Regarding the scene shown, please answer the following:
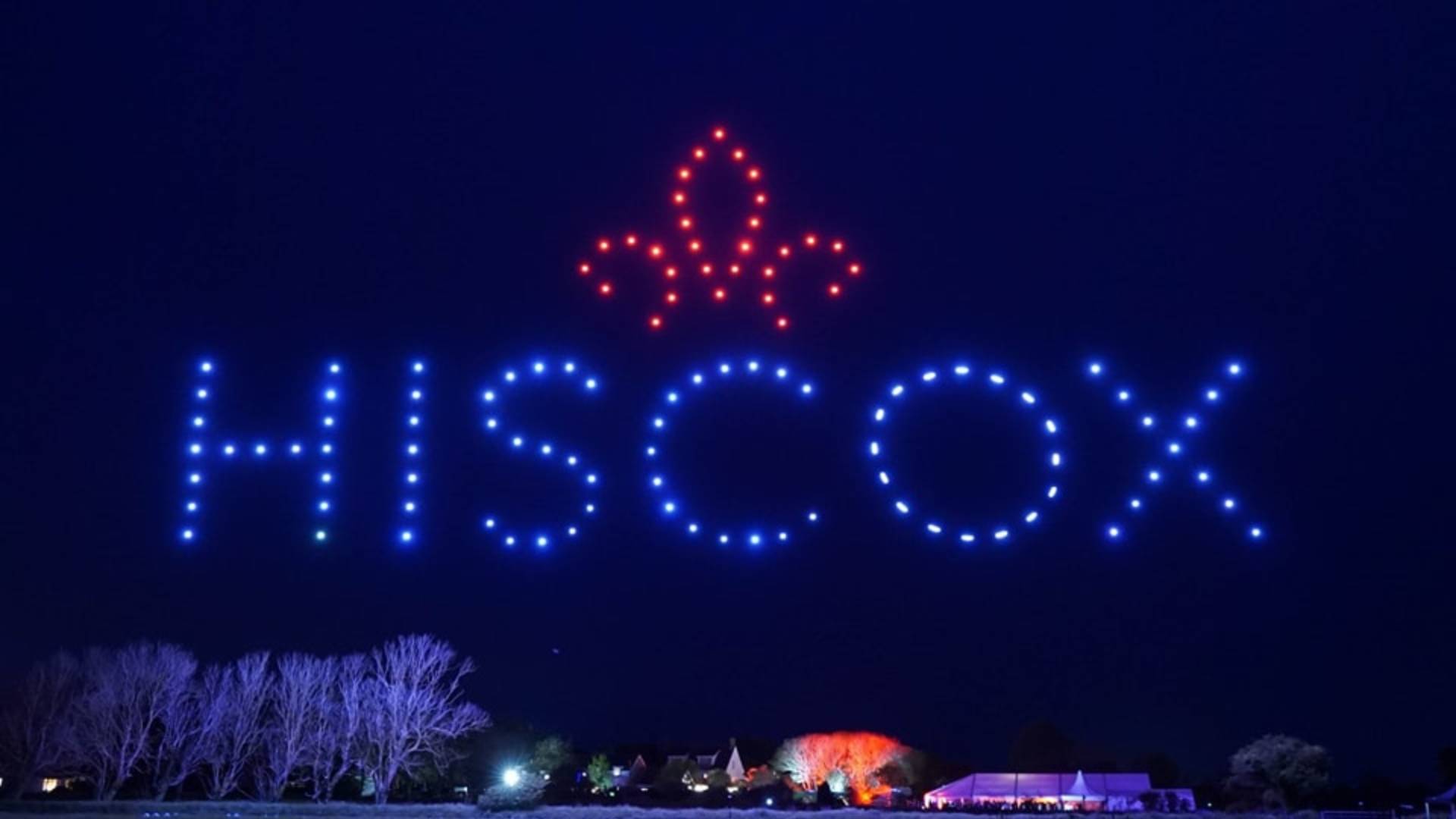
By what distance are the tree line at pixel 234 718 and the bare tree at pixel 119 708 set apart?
0.04m

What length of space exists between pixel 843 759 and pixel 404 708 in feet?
93.9

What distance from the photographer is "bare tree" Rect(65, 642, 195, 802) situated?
3644 cm

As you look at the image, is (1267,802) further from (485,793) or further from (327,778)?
(327,778)

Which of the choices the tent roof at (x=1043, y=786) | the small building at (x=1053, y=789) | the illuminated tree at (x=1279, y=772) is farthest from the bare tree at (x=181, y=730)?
the illuminated tree at (x=1279, y=772)

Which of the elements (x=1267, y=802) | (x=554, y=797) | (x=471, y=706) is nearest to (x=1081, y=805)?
(x=1267, y=802)

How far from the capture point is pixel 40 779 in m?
41.8

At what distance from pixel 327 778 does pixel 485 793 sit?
20.4ft

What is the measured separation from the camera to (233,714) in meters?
36.7

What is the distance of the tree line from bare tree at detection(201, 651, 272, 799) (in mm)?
42

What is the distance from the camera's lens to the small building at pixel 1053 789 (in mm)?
46719

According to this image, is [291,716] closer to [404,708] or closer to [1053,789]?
[404,708]

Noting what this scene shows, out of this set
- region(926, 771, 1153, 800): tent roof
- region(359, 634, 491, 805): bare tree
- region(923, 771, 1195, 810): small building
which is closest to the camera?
region(359, 634, 491, 805): bare tree

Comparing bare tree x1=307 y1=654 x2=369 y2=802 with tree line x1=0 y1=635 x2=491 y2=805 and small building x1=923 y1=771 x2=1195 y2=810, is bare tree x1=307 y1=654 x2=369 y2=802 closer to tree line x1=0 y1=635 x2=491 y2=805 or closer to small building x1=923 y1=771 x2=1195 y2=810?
tree line x1=0 y1=635 x2=491 y2=805

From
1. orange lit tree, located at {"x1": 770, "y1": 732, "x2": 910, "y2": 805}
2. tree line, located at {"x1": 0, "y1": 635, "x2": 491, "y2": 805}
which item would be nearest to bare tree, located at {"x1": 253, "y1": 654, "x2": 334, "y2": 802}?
tree line, located at {"x1": 0, "y1": 635, "x2": 491, "y2": 805}
